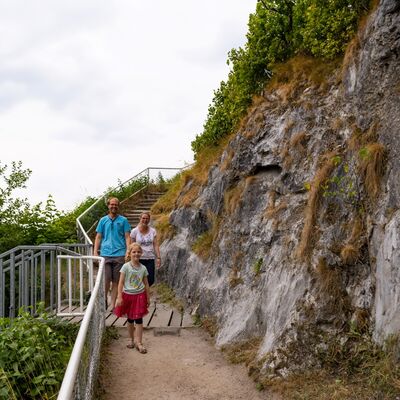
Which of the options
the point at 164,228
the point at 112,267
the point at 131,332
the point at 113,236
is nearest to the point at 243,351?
the point at 131,332

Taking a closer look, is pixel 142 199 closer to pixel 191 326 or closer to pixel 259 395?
pixel 191 326

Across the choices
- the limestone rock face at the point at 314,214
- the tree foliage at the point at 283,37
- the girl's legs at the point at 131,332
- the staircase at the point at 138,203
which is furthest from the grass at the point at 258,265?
the staircase at the point at 138,203

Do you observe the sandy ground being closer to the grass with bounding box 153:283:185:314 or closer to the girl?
the girl

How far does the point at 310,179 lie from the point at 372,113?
1.46 m

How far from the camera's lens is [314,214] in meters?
6.71

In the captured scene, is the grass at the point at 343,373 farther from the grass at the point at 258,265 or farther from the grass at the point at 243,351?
the grass at the point at 258,265

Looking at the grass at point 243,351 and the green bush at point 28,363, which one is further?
the grass at point 243,351

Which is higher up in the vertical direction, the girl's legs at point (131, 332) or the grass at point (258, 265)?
the grass at point (258, 265)


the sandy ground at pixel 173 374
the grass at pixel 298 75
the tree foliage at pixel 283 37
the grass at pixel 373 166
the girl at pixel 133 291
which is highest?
the tree foliage at pixel 283 37

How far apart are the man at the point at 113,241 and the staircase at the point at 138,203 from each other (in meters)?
8.93

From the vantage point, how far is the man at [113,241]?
8.66 m

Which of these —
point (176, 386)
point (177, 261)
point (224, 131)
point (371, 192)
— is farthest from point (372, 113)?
point (224, 131)

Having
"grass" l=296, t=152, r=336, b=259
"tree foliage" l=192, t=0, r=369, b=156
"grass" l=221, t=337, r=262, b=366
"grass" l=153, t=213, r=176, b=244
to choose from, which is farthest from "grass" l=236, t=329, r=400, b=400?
"grass" l=153, t=213, r=176, b=244

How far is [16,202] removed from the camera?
17.4 metres
